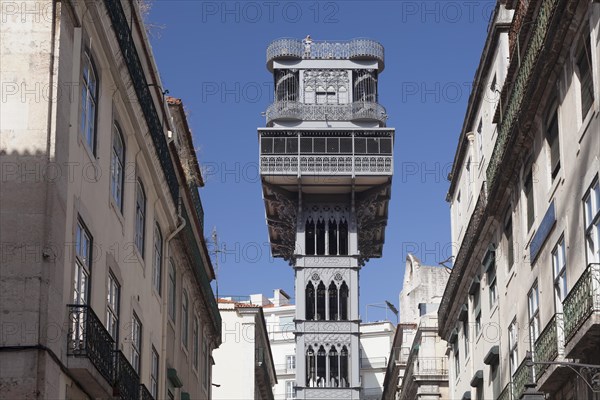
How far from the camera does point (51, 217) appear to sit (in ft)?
57.9

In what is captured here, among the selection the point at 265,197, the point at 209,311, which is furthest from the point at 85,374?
the point at 265,197

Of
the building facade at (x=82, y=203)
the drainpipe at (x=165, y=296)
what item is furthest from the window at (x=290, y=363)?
the building facade at (x=82, y=203)

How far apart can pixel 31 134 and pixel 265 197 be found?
69.6 meters

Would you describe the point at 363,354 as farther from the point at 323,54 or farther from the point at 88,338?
the point at 88,338

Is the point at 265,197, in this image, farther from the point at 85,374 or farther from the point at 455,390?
the point at 85,374

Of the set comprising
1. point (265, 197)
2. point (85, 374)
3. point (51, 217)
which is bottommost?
point (85, 374)

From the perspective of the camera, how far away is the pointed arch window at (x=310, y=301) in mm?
84750

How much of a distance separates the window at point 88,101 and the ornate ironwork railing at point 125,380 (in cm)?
332

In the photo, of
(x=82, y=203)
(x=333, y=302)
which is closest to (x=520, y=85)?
(x=82, y=203)

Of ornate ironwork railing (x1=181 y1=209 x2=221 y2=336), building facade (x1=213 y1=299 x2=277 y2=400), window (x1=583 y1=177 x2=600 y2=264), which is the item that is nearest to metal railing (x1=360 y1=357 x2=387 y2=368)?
building facade (x1=213 y1=299 x2=277 y2=400)

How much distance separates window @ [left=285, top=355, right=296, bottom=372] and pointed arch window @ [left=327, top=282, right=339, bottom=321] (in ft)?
54.2

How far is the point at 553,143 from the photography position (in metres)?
24.8

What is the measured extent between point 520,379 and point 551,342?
423 cm

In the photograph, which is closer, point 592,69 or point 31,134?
point 31,134
